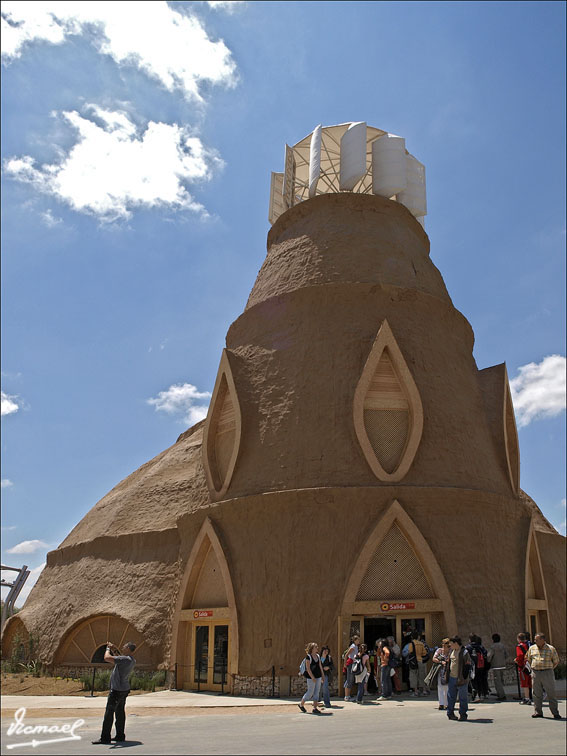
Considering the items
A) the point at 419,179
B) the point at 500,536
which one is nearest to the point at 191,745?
the point at 500,536

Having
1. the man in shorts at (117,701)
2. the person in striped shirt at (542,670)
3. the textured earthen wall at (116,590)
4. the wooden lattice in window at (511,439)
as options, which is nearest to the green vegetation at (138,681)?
the textured earthen wall at (116,590)

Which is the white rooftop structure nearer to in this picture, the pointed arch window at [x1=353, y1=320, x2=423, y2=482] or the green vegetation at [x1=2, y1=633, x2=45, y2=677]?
the pointed arch window at [x1=353, y1=320, x2=423, y2=482]

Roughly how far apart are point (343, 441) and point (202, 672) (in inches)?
297

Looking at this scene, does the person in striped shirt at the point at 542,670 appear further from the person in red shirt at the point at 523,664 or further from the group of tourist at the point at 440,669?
the person in red shirt at the point at 523,664

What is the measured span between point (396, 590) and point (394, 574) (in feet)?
1.25

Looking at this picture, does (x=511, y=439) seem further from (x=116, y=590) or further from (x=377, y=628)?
(x=116, y=590)

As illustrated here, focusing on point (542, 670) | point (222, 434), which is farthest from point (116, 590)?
point (542, 670)

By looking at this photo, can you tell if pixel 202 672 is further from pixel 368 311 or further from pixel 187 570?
pixel 368 311

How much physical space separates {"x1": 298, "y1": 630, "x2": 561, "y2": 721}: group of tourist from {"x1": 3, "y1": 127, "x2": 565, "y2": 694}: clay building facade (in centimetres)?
84

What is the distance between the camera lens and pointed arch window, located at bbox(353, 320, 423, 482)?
17188 millimetres

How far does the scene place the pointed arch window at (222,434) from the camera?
1902cm

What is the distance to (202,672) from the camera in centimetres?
1780

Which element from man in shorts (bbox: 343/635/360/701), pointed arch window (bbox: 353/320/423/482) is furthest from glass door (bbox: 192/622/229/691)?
pointed arch window (bbox: 353/320/423/482)

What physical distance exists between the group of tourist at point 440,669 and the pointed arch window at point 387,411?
432 centimetres
